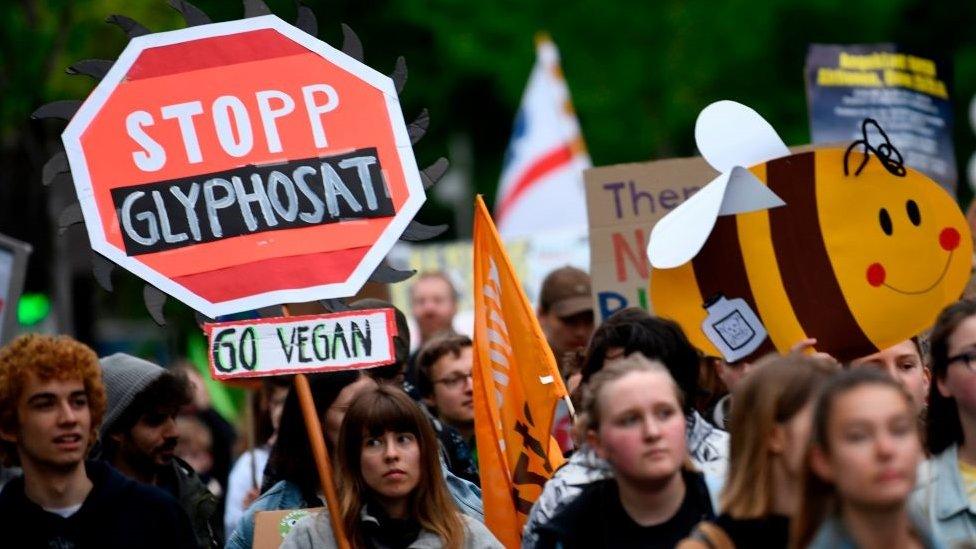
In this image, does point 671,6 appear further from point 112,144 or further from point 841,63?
point 112,144

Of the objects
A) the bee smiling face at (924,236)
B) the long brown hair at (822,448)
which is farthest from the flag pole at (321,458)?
the long brown hair at (822,448)

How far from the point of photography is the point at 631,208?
9664 millimetres

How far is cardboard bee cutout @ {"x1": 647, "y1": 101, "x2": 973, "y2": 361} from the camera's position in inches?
265

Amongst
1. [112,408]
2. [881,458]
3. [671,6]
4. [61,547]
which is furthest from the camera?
[671,6]

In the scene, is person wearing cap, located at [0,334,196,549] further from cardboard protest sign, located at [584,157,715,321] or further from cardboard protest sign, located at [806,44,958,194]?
cardboard protest sign, located at [806,44,958,194]

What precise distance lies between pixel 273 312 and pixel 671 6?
66.2 feet

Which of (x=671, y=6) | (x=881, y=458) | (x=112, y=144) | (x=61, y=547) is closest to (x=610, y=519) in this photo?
(x=881, y=458)

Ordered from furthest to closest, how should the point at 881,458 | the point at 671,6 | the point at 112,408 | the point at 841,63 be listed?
Answer: the point at 671,6, the point at 841,63, the point at 112,408, the point at 881,458

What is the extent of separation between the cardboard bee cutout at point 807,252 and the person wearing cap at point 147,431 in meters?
2.02

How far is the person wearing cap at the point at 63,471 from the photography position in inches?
248

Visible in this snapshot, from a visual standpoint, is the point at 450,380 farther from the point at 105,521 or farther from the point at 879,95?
the point at 879,95

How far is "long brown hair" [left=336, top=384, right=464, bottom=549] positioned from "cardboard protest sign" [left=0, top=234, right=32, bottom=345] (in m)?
3.30

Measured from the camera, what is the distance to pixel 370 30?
2866 centimetres

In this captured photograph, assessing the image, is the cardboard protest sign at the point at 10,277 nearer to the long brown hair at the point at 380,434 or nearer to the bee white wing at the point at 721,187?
the long brown hair at the point at 380,434
